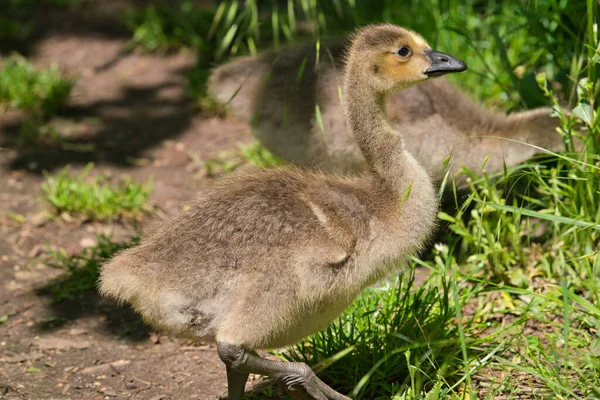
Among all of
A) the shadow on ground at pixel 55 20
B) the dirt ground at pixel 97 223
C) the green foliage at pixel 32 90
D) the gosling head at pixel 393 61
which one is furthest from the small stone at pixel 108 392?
the shadow on ground at pixel 55 20

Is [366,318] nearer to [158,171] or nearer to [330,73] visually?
[330,73]

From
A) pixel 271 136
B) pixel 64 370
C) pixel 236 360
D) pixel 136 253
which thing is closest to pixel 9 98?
pixel 271 136

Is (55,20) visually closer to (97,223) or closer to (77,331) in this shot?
(97,223)

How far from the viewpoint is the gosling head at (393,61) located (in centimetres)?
329

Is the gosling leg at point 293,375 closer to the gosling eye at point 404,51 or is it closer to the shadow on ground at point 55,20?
the gosling eye at point 404,51

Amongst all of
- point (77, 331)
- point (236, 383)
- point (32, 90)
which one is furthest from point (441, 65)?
point (32, 90)

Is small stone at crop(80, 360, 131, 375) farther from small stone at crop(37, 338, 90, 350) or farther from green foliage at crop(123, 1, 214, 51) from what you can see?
green foliage at crop(123, 1, 214, 51)

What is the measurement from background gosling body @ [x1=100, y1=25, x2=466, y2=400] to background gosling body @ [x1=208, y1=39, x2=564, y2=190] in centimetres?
111

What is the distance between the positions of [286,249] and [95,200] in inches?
94.6

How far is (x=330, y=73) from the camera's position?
4.69 meters

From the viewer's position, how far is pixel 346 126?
442cm

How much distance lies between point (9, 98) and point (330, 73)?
2968 millimetres

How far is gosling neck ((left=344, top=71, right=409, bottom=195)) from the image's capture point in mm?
3229

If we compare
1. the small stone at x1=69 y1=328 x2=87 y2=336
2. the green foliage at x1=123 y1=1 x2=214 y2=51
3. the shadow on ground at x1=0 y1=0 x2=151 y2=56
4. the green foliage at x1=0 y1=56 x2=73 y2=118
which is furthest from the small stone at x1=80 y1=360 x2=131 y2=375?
the shadow on ground at x1=0 y1=0 x2=151 y2=56
